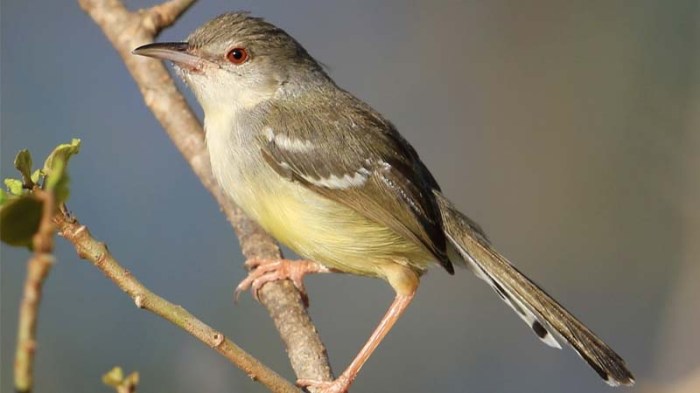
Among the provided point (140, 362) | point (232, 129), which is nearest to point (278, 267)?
point (232, 129)

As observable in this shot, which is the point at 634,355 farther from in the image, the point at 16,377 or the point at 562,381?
the point at 16,377

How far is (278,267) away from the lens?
346cm

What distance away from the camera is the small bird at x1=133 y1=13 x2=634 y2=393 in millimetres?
3148

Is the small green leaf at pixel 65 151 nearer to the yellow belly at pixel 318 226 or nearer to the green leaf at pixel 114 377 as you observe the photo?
the green leaf at pixel 114 377

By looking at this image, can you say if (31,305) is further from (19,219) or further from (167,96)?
(167,96)

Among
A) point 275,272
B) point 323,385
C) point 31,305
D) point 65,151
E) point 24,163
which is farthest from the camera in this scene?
point 275,272

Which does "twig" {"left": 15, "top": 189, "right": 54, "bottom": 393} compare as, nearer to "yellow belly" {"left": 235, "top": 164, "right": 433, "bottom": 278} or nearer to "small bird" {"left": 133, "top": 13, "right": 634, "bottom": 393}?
"small bird" {"left": 133, "top": 13, "right": 634, "bottom": 393}

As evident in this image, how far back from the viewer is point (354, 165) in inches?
127

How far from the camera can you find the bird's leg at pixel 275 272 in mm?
3406

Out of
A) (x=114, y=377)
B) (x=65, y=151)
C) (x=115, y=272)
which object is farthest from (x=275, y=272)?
(x=114, y=377)

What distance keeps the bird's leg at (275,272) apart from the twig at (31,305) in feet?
8.26

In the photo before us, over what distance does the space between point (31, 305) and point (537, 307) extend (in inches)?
101

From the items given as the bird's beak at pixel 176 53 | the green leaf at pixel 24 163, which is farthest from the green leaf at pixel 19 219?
the bird's beak at pixel 176 53

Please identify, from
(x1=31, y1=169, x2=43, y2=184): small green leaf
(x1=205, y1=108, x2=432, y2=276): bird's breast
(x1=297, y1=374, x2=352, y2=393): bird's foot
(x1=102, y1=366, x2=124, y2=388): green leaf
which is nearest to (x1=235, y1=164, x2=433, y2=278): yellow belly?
(x1=205, y1=108, x2=432, y2=276): bird's breast
